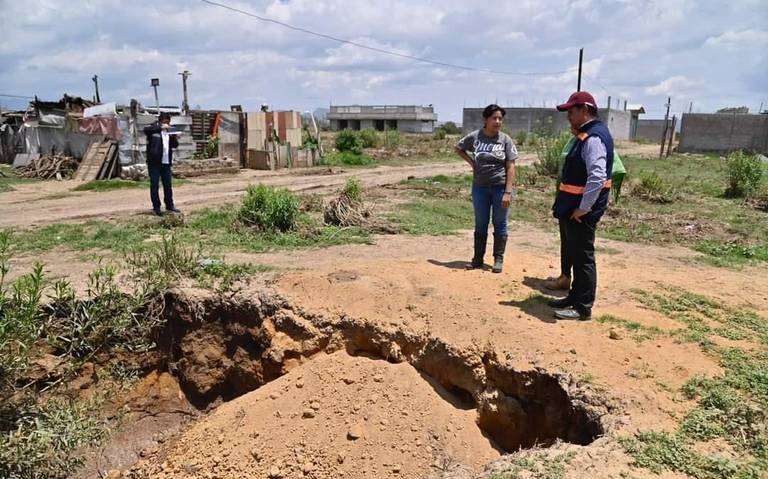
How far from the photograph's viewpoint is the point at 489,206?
5457mm

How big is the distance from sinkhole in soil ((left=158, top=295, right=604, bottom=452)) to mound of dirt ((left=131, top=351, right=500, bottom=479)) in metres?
0.13

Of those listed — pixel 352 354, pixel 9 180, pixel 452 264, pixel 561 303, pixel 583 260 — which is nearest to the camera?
pixel 583 260

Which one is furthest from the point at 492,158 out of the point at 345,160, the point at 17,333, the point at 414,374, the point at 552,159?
the point at 345,160

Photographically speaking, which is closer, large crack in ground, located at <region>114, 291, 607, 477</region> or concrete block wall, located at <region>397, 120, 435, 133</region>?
large crack in ground, located at <region>114, 291, 607, 477</region>

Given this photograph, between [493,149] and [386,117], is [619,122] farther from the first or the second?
[493,149]

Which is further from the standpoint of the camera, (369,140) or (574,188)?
(369,140)

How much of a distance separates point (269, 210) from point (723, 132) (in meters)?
26.2

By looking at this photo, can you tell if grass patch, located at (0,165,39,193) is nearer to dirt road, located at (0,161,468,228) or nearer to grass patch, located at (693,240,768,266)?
dirt road, located at (0,161,468,228)

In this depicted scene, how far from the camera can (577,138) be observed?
4.20 m

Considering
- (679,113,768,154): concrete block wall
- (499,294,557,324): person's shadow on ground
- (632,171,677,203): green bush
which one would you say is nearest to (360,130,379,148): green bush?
(679,113,768,154): concrete block wall

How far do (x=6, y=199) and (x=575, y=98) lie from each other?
11.7m

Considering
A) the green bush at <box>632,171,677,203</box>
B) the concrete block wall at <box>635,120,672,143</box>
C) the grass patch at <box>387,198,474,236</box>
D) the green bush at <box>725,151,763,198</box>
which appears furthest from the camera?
the concrete block wall at <box>635,120,672,143</box>

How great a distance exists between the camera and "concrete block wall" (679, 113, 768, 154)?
25469 mm

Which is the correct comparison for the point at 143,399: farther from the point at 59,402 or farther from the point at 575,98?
the point at 575,98
